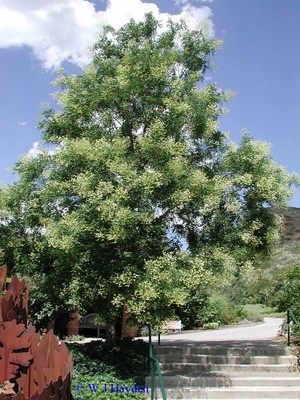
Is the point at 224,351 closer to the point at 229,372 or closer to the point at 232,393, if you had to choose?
the point at 229,372

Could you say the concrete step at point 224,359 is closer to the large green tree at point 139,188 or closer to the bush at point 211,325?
the large green tree at point 139,188

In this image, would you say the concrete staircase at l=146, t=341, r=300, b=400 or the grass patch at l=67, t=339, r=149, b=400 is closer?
the grass patch at l=67, t=339, r=149, b=400

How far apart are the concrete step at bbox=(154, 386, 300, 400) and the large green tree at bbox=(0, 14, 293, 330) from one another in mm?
1398

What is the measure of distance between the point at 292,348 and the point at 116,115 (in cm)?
638

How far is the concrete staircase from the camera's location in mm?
8594

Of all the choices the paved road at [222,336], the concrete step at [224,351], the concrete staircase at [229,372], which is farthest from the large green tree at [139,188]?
the paved road at [222,336]

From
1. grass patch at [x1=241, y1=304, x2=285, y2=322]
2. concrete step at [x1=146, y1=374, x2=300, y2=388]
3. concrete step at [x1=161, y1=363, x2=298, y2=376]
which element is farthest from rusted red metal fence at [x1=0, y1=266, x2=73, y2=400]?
grass patch at [x1=241, y1=304, x2=285, y2=322]

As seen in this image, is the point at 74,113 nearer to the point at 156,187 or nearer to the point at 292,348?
the point at 156,187

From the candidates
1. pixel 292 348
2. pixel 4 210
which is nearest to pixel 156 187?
pixel 4 210

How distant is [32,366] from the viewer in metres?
2.91

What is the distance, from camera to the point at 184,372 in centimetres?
985

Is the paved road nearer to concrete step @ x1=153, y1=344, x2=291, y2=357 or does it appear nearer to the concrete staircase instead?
concrete step @ x1=153, y1=344, x2=291, y2=357

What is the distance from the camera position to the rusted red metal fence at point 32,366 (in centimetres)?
276

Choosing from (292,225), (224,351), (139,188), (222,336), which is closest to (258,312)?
(222,336)
